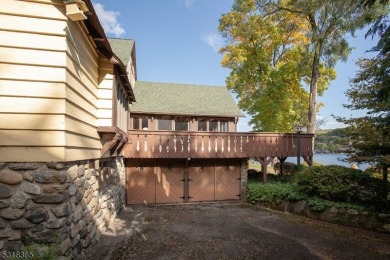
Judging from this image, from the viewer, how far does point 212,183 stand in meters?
13.3

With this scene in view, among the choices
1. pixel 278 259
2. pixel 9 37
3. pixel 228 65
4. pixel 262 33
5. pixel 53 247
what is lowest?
pixel 278 259

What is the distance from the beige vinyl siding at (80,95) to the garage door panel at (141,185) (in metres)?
5.71

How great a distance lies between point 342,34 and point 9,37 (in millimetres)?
17544

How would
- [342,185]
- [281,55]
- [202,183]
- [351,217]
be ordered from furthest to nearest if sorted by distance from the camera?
[281,55]
[202,183]
[342,185]
[351,217]

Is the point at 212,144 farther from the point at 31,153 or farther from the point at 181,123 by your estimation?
the point at 31,153

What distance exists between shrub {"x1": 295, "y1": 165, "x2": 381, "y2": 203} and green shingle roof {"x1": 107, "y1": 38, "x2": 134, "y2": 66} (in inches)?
414

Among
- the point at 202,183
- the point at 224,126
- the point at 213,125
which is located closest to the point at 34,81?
the point at 202,183

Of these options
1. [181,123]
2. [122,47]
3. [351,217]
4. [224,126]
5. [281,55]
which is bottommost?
[351,217]

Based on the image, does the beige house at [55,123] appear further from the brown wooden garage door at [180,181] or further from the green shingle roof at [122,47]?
the green shingle roof at [122,47]

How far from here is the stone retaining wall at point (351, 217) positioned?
8.21m

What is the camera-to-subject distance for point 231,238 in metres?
7.55

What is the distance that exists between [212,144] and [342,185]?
5870mm

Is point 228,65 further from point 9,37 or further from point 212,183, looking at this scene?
point 9,37

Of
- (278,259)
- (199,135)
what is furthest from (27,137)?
(199,135)
